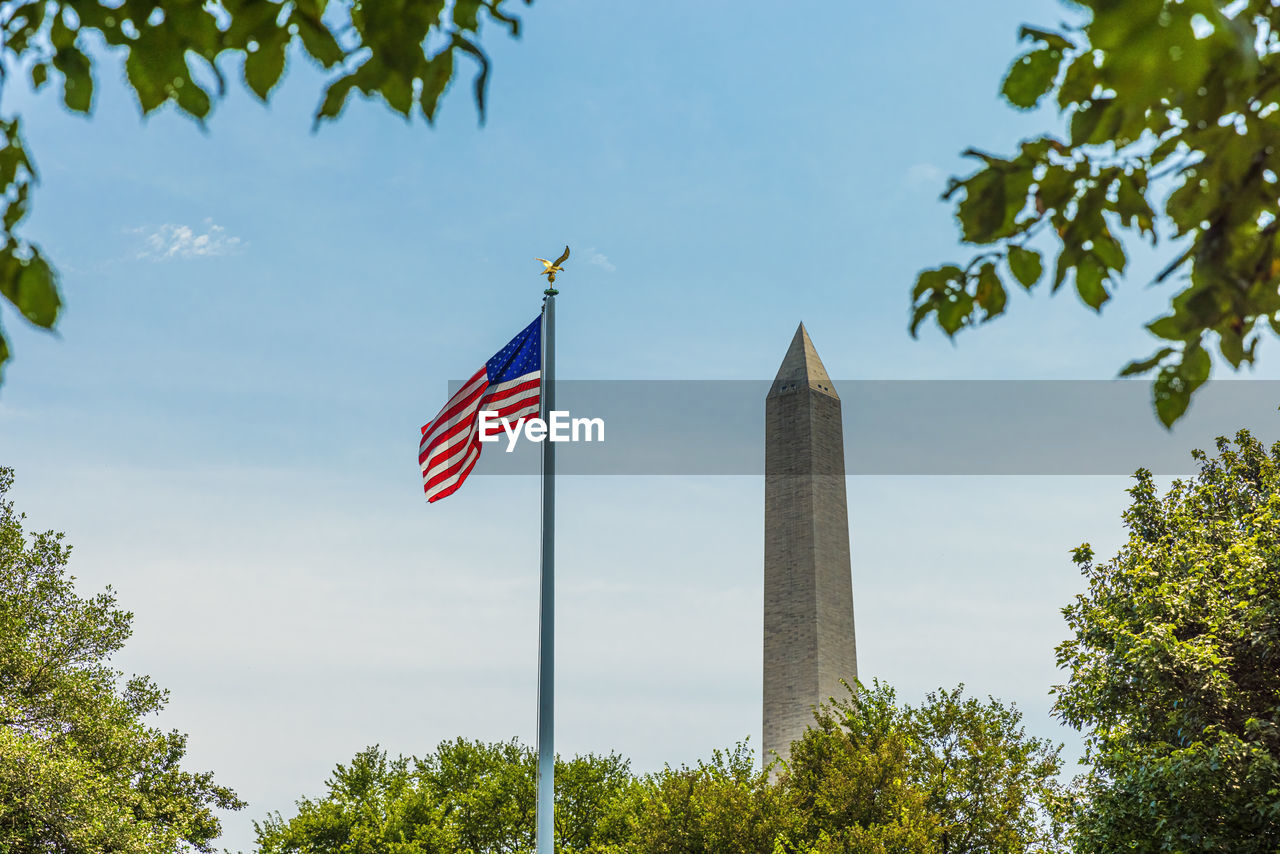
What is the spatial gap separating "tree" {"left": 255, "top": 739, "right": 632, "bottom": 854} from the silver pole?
21898mm

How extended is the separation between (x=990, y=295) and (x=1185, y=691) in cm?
1763

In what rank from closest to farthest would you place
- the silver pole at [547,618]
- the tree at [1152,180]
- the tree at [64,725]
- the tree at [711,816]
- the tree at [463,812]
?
the tree at [1152,180] < the silver pole at [547,618] < the tree at [64,725] < the tree at [711,816] < the tree at [463,812]

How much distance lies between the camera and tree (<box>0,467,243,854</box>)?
25.4m

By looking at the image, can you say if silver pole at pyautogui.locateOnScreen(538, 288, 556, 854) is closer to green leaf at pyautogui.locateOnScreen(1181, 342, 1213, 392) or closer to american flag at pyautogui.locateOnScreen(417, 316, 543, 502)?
american flag at pyautogui.locateOnScreen(417, 316, 543, 502)

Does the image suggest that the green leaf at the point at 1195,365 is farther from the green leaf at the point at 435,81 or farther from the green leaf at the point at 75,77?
the green leaf at the point at 75,77

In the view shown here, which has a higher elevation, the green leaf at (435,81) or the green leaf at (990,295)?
the green leaf at (435,81)

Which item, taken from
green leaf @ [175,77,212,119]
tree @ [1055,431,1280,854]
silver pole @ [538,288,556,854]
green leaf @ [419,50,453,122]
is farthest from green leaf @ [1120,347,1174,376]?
tree @ [1055,431,1280,854]

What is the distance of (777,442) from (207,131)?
40773mm

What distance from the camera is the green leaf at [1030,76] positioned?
417 cm

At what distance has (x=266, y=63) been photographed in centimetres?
373

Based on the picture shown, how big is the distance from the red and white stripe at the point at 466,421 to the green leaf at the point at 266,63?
46.0ft

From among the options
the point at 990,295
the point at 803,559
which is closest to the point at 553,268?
the point at 990,295

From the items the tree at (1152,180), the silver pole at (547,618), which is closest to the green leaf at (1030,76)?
the tree at (1152,180)

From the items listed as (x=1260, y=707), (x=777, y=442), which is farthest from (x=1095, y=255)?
(x=777, y=442)
